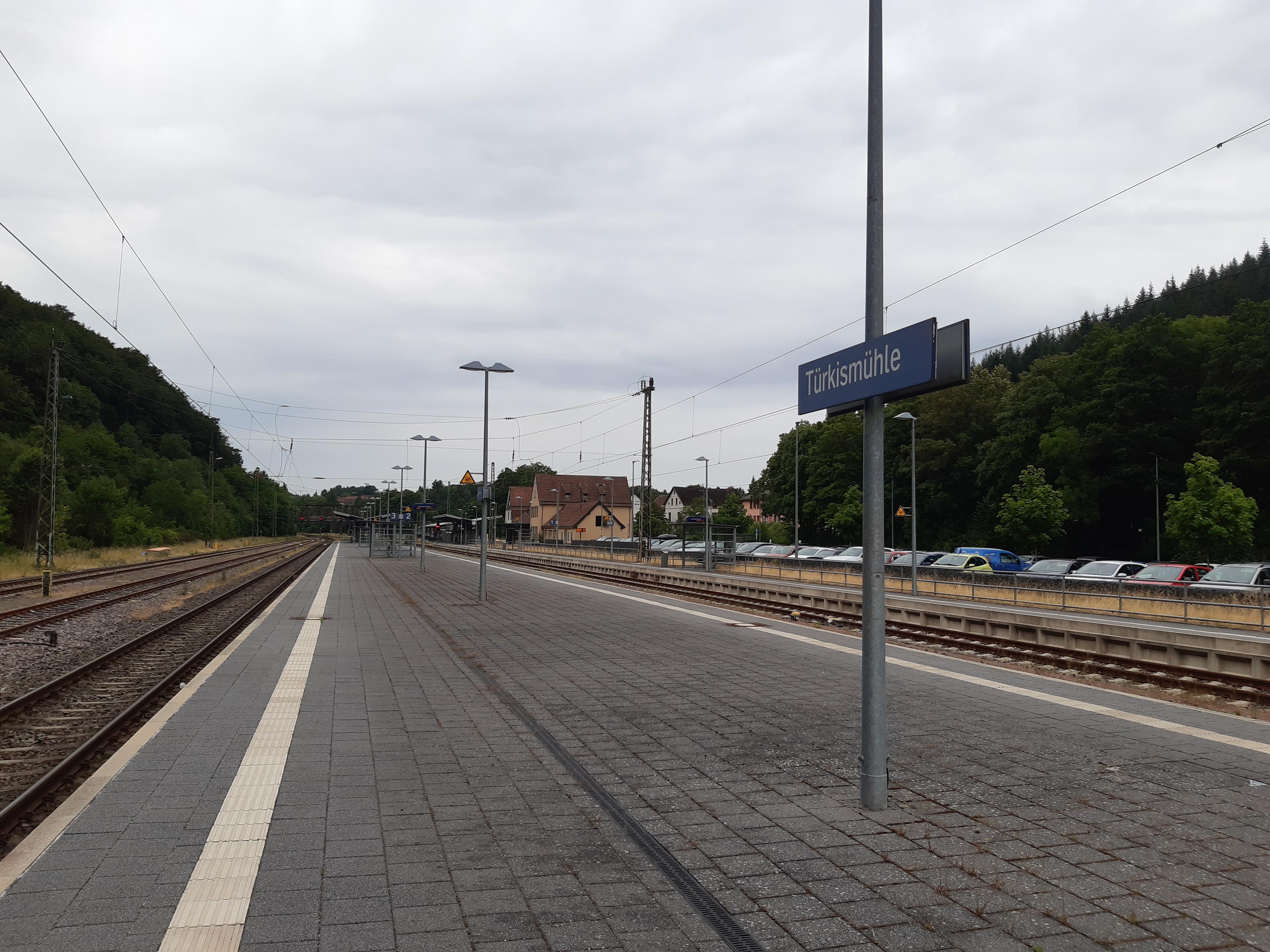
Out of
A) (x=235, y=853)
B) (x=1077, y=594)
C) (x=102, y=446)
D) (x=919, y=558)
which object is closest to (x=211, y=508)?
(x=102, y=446)

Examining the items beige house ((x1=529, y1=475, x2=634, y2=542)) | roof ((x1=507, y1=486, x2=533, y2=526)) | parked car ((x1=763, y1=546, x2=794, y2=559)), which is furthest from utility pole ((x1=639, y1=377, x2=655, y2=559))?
roof ((x1=507, y1=486, x2=533, y2=526))

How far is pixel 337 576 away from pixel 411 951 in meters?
33.4

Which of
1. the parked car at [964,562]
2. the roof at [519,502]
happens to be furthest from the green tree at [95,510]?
the roof at [519,502]

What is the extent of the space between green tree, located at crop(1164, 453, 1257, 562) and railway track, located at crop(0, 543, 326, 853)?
3851 centimetres

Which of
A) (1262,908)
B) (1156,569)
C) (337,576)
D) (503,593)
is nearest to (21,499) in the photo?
(337,576)

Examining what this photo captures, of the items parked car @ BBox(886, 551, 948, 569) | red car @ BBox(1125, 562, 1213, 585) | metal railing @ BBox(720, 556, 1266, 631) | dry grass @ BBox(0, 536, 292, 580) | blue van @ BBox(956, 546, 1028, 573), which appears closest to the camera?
metal railing @ BBox(720, 556, 1266, 631)

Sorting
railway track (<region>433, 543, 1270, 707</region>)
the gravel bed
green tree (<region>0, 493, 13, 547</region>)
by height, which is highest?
green tree (<region>0, 493, 13, 547</region>)

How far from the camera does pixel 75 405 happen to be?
224 ft

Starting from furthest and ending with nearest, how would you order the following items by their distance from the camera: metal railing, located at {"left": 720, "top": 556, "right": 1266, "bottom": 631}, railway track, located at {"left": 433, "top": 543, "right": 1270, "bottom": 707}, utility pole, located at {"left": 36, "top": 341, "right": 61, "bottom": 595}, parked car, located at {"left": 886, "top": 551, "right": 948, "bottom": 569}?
parked car, located at {"left": 886, "top": 551, "right": 948, "bottom": 569} → utility pole, located at {"left": 36, "top": 341, "right": 61, "bottom": 595} → metal railing, located at {"left": 720, "top": 556, "right": 1266, "bottom": 631} → railway track, located at {"left": 433, "top": 543, "right": 1270, "bottom": 707}

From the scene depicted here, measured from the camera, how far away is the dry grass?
106 feet

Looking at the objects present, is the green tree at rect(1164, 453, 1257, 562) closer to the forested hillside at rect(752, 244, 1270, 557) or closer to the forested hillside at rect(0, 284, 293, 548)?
the forested hillside at rect(752, 244, 1270, 557)

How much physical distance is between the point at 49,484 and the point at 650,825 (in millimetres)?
41053

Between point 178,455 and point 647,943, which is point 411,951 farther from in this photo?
point 178,455

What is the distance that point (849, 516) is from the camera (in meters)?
64.9
